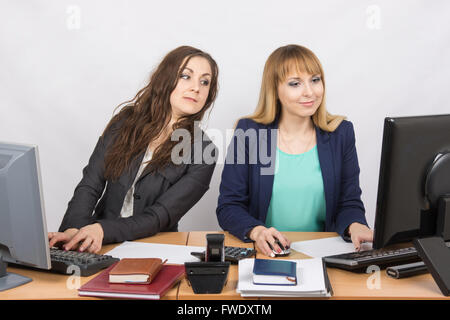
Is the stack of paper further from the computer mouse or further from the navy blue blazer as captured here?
the navy blue blazer

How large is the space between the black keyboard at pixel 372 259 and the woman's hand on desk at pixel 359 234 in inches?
6.0

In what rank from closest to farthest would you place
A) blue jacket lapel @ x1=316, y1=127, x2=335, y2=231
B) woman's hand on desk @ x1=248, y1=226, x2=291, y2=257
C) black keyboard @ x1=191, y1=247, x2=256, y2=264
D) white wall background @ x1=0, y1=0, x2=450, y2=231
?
1. black keyboard @ x1=191, y1=247, x2=256, y2=264
2. woman's hand on desk @ x1=248, y1=226, x2=291, y2=257
3. blue jacket lapel @ x1=316, y1=127, x2=335, y2=231
4. white wall background @ x1=0, y1=0, x2=450, y2=231

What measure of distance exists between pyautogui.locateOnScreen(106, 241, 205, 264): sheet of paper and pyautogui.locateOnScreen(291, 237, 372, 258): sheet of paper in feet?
1.23

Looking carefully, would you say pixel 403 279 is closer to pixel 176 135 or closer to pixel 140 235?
pixel 140 235

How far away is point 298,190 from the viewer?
2471 mm

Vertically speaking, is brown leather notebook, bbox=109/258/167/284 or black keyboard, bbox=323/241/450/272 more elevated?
brown leather notebook, bbox=109/258/167/284

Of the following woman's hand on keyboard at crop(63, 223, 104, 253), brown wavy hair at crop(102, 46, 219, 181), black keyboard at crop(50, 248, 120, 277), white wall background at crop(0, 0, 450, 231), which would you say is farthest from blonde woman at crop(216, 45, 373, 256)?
white wall background at crop(0, 0, 450, 231)

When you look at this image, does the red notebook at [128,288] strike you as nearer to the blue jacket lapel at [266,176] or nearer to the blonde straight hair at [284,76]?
the blue jacket lapel at [266,176]

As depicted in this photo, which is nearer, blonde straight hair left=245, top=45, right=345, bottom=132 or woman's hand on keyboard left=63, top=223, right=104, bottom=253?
woman's hand on keyboard left=63, top=223, right=104, bottom=253

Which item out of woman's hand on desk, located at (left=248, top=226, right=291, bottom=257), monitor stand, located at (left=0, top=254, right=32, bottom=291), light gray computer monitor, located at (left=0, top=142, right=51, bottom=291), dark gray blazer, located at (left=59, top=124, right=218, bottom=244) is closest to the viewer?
light gray computer monitor, located at (left=0, top=142, right=51, bottom=291)

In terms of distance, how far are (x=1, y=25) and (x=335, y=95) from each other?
2291mm

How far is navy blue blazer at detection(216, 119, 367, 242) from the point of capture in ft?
7.93

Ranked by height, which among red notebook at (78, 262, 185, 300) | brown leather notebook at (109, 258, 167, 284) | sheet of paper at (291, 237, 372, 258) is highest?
brown leather notebook at (109, 258, 167, 284)

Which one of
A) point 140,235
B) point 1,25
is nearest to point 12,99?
point 1,25
